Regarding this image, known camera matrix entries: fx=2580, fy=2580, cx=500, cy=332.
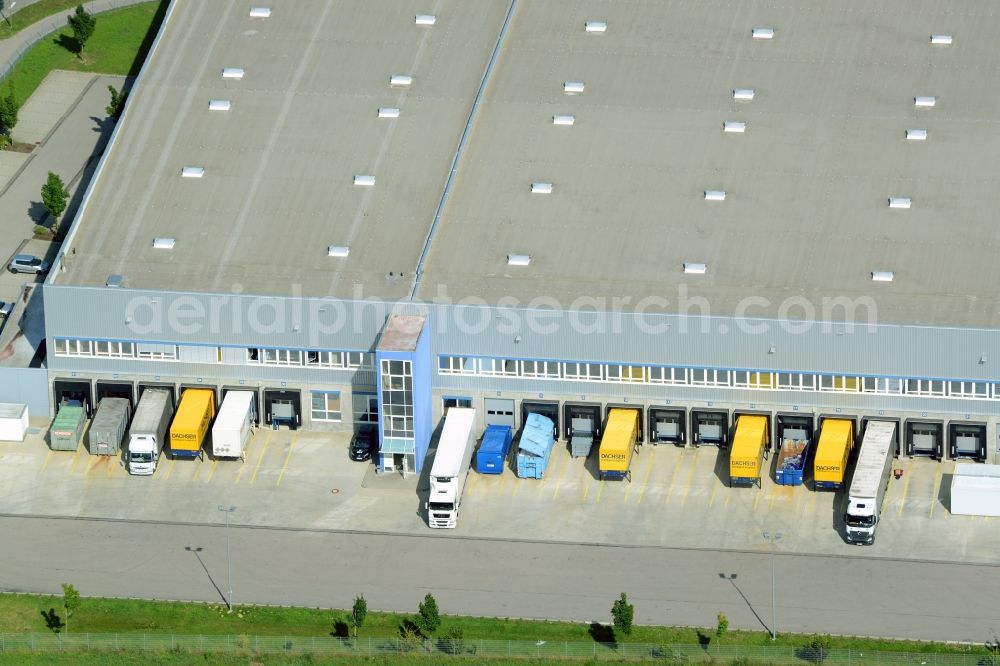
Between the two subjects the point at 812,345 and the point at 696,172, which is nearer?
the point at 812,345

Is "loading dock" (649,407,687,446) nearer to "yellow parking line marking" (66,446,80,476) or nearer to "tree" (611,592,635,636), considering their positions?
"tree" (611,592,635,636)

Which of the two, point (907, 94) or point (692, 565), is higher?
point (907, 94)

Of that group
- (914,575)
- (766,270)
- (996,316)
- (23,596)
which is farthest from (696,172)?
(23,596)

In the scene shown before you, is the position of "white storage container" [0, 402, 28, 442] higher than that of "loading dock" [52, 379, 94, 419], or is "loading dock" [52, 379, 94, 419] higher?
"loading dock" [52, 379, 94, 419]

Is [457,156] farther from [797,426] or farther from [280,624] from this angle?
[280,624]

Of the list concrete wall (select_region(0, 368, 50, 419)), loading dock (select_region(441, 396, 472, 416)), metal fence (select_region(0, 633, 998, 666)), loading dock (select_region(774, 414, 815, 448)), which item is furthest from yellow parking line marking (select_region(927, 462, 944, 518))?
concrete wall (select_region(0, 368, 50, 419))

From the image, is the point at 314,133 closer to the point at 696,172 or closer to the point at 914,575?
the point at 696,172
